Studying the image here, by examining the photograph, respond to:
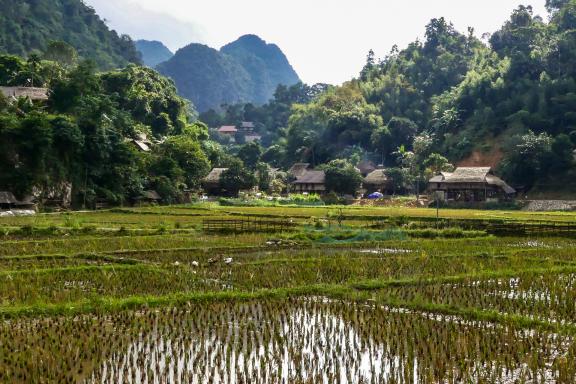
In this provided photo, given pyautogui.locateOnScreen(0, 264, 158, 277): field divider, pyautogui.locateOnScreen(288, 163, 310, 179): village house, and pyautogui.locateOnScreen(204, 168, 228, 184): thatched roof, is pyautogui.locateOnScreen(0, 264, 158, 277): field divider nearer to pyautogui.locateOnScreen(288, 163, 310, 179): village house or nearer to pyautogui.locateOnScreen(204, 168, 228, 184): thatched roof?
pyautogui.locateOnScreen(204, 168, 228, 184): thatched roof

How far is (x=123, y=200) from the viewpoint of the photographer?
153 feet

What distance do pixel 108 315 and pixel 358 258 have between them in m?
8.65

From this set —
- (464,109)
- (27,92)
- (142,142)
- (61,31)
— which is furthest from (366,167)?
(61,31)

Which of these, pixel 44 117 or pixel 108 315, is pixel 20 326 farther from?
pixel 44 117

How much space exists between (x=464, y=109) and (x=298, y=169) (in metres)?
22.7

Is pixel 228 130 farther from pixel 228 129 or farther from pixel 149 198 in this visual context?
pixel 149 198

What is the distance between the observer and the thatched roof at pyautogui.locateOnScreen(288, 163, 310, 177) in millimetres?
75225

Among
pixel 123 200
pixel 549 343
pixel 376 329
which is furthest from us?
pixel 123 200

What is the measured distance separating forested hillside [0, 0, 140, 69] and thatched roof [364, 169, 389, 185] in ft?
135

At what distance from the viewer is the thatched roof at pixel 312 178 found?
2650 inches

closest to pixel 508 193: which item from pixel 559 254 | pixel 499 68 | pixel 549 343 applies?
pixel 499 68

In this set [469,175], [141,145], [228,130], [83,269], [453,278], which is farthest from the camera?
[228,130]

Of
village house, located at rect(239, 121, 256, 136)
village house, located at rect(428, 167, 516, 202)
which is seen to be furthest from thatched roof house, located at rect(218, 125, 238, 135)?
village house, located at rect(428, 167, 516, 202)

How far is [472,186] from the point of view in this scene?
5491 centimetres
